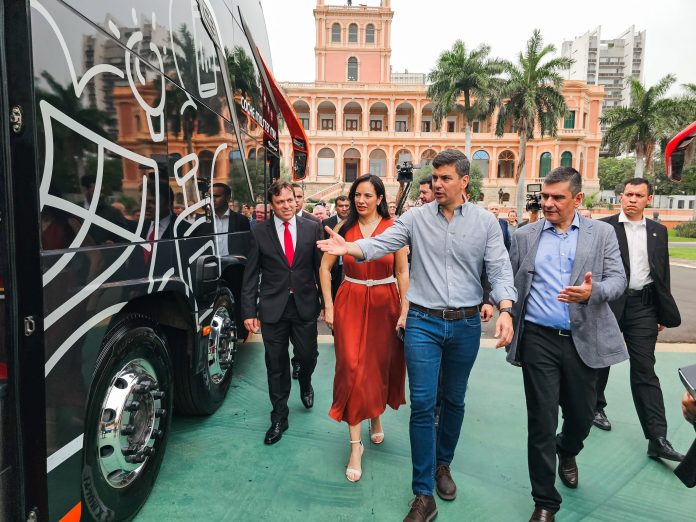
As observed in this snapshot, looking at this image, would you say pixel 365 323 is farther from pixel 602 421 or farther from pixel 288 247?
pixel 602 421

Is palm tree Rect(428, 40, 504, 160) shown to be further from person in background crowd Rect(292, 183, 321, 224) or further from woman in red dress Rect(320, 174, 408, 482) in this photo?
woman in red dress Rect(320, 174, 408, 482)

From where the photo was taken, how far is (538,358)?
8.73 feet

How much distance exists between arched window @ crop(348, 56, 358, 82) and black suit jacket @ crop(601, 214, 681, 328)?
61.4 m

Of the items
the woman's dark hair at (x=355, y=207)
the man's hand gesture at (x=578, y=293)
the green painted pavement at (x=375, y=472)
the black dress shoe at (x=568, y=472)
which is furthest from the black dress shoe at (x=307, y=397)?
the man's hand gesture at (x=578, y=293)

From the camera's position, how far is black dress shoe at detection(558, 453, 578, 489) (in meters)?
2.98

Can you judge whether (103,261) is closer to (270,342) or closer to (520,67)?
(270,342)

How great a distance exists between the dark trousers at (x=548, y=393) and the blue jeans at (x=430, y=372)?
33 cm

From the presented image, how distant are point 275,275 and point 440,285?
136 cm

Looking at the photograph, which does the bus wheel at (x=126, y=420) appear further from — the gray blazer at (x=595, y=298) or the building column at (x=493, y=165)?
the building column at (x=493, y=165)

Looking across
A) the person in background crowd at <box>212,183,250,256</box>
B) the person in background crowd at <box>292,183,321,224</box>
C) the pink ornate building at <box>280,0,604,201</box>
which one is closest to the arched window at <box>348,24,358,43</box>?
the pink ornate building at <box>280,0,604,201</box>

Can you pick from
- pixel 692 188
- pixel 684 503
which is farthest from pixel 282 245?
pixel 692 188

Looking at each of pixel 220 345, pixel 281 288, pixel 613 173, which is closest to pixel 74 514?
pixel 281 288

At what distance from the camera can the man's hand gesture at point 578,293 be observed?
96.3 inches

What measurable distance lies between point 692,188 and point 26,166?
64.0 m
